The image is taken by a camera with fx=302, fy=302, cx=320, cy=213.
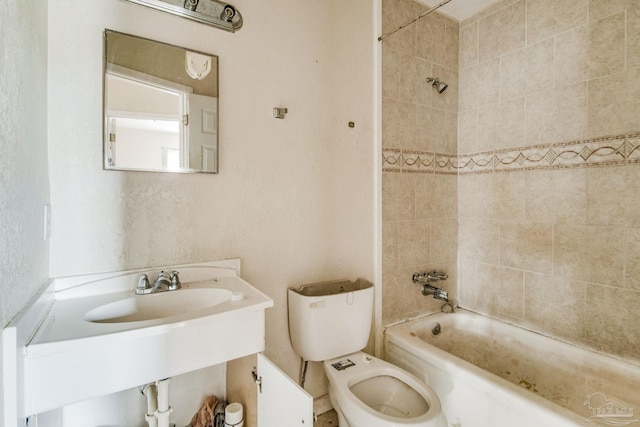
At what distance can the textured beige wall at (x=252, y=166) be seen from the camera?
110 cm

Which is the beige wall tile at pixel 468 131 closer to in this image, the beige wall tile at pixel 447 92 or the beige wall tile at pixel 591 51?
the beige wall tile at pixel 447 92

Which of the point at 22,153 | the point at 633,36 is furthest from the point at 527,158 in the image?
the point at 22,153

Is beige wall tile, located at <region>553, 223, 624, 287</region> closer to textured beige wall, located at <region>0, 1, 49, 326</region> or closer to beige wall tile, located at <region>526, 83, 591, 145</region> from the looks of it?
beige wall tile, located at <region>526, 83, 591, 145</region>

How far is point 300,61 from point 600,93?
1.46 m

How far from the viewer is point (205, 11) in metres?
1.31

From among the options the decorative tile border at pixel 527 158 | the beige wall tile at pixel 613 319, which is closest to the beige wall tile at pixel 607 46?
the decorative tile border at pixel 527 158

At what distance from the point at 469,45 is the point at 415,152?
84 centimetres

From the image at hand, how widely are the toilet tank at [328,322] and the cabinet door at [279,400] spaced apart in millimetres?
381

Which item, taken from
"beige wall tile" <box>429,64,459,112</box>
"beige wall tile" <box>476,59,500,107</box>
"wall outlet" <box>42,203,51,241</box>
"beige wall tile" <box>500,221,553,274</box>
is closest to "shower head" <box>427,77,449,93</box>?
"beige wall tile" <box>429,64,459,112</box>

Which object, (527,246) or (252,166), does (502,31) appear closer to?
(527,246)

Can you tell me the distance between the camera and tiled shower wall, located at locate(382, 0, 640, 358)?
4.54ft

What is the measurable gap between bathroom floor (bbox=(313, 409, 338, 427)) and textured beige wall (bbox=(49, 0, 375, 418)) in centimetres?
14

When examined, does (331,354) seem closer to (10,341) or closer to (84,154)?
(10,341)

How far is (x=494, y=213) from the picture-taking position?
6.11ft
